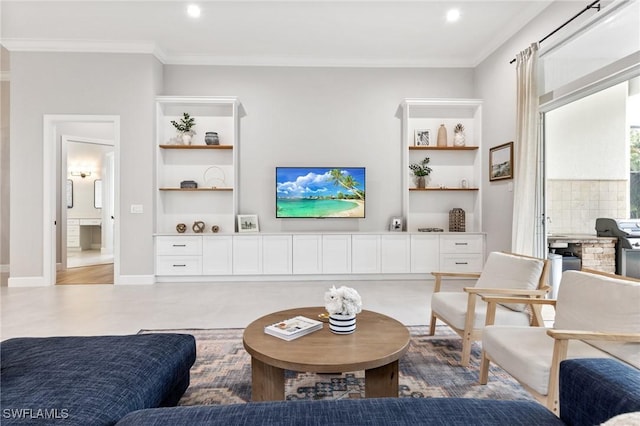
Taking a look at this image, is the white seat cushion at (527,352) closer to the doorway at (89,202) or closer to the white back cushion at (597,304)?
the white back cushion at (597,304)

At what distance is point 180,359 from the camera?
1.67 meters

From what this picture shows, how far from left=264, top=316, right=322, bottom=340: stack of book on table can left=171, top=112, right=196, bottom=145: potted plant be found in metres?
3.78

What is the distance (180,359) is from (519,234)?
3.49 meters

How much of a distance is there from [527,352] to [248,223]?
3964 millimetres

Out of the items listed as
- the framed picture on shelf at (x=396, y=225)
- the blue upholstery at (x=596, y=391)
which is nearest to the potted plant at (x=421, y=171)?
the framed picture on shelf at (x=396, y=225)

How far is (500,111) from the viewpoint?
14.4 feet

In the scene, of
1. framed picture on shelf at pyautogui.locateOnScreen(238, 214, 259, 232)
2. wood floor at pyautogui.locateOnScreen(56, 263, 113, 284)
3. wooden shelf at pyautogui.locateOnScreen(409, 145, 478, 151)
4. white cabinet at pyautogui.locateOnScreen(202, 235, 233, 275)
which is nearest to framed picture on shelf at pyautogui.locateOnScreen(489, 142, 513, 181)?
wooden shelf at pyautogui.locateOnScreen(409, 145, 478, 151)

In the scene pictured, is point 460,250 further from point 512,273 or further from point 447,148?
point 512,273

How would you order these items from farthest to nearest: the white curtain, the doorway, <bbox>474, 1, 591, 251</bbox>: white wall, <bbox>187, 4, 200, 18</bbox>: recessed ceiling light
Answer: the doorway → <bbox>474, 1, 591, 251</bbox>: white wall → <bbox>187, 4, 200, 18</bbox>: recessed ceiling light → the white curtain

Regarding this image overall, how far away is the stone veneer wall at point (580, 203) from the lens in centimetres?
420

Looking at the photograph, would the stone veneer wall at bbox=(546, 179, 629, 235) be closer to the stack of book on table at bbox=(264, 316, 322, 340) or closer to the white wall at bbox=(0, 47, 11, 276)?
the stack of book on table at bbox=(264, 316, 322, 340)

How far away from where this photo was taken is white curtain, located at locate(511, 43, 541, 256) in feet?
11.4

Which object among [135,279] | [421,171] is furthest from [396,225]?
[135,279]

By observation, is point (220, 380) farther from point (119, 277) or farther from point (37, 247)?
point (37, 247)
